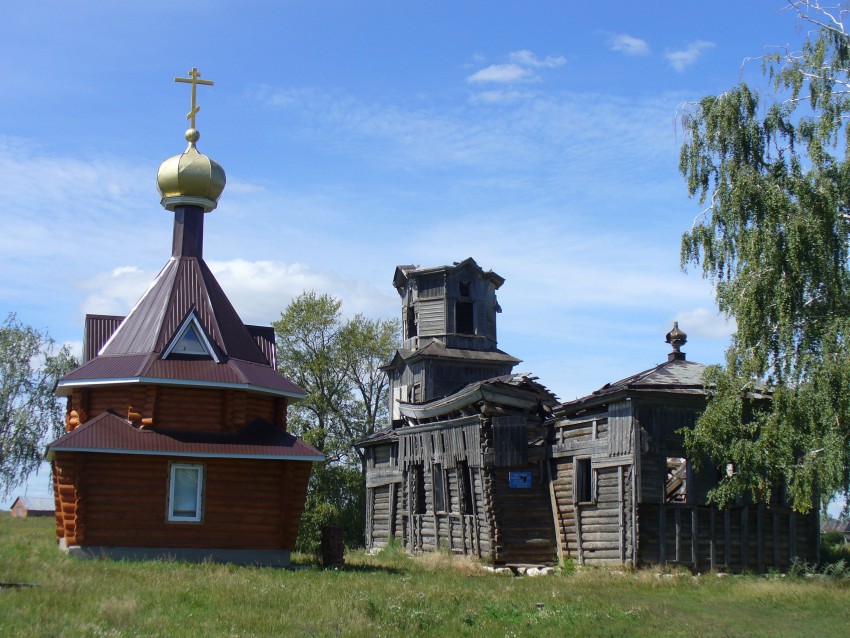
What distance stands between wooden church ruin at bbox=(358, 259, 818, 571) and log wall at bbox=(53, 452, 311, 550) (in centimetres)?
674

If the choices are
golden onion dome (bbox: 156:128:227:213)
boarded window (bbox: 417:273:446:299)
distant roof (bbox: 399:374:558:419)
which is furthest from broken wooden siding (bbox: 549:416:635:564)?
boarded window (bbox: 417:273:446:299)

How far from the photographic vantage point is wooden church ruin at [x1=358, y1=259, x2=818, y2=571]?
2422cm

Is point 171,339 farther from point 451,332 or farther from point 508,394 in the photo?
point 451,332

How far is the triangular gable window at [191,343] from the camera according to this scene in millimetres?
23938

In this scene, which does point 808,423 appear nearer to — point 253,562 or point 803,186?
point 803,186

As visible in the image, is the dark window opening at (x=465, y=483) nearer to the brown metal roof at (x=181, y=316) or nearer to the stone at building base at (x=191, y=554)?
the brown metal roof at (x=181, y=316)

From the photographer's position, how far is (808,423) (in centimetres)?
2019

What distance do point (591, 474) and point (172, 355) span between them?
11448 millimetres

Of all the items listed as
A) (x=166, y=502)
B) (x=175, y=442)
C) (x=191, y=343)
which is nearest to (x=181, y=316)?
(x=191, y=343)

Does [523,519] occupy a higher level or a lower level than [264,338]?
lower

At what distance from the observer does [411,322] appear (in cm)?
4116

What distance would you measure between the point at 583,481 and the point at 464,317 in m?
14.5

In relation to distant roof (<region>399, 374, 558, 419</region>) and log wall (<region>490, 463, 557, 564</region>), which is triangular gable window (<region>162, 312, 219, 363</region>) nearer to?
distant roof (<region>399, 374, 558, 419</region>)

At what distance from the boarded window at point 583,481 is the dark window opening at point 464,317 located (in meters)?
13.4
